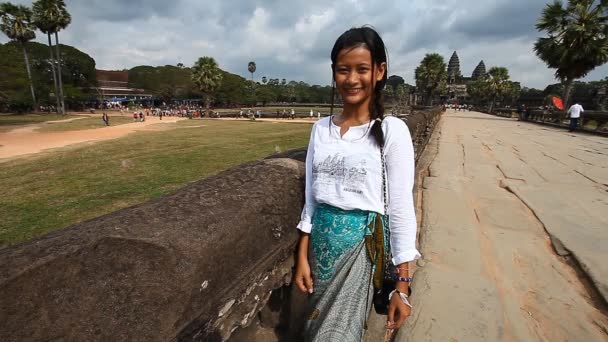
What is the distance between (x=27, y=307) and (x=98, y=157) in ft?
42.3

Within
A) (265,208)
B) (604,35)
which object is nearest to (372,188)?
(265,208)

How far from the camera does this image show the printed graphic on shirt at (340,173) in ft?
4.15

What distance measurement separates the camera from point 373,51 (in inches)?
52.9

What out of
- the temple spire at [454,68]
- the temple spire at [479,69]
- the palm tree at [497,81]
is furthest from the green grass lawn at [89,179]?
the temple spire at [479,69]

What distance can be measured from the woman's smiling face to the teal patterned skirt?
510 mm

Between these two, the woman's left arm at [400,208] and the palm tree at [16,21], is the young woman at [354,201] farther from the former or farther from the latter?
the palm tree at [16,21]

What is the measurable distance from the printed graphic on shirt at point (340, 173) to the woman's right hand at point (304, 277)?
400mm

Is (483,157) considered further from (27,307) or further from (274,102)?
(274,102)

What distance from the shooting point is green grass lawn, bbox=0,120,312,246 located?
5.39 meters

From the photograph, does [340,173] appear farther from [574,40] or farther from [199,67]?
[199,67]

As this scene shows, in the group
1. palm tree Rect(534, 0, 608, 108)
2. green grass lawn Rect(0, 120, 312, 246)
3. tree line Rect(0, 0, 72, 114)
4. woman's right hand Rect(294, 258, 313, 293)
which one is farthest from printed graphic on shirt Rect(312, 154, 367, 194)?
tree line Rect(0, 0, 72, 114)

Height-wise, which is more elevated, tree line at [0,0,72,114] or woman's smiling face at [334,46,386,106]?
tree line at [0,0,72,114]

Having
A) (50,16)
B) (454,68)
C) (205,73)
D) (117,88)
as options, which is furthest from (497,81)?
(117,88)

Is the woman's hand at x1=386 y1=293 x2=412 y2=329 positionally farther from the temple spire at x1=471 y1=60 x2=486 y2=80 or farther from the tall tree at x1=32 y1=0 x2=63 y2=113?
the temple spire at x1=471 y1=60 x2=486 y2=80
